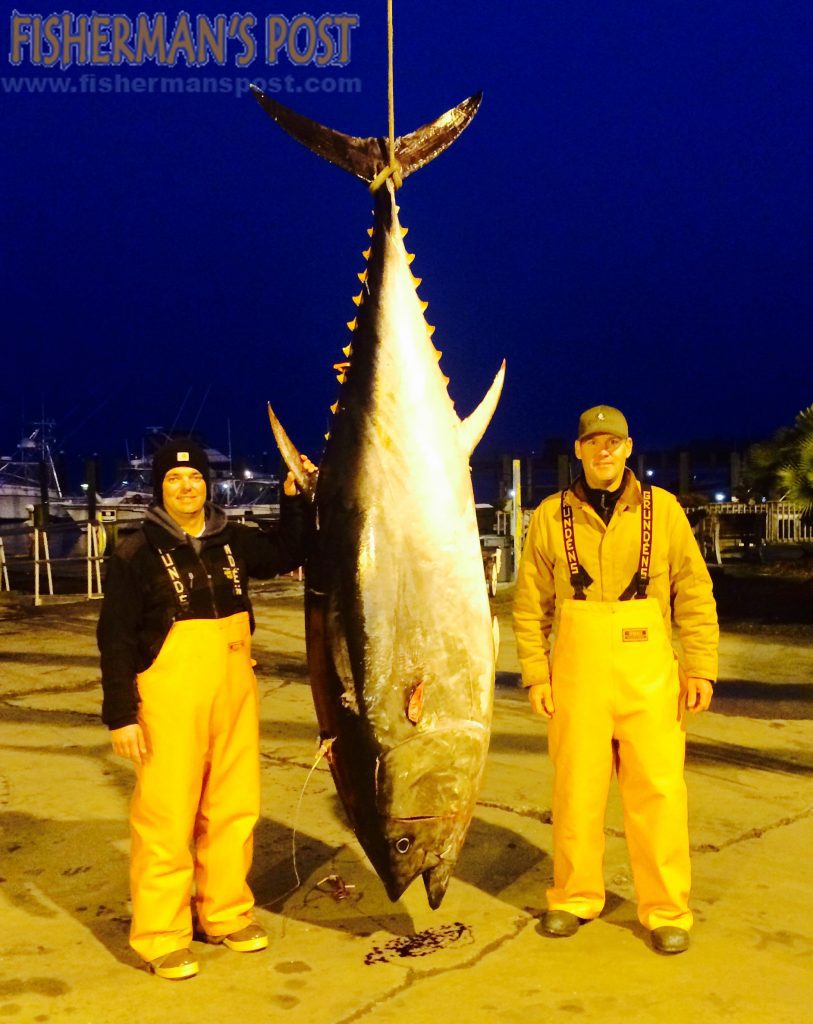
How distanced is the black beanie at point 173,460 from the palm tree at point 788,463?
10.8 metres

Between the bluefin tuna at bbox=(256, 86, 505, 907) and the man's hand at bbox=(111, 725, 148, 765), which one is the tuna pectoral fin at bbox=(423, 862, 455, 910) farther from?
the man's hand at bbox=(111, 725, 148, 765)

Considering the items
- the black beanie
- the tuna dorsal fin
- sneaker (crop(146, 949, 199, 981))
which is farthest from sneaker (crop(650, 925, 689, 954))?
the black beanie

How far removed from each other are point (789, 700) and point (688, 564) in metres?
3.78

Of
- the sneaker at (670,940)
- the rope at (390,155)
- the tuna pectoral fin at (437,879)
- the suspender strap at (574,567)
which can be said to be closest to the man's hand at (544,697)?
the suspender strap at (574,567)

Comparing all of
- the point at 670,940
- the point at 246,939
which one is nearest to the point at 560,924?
the point at 670,940

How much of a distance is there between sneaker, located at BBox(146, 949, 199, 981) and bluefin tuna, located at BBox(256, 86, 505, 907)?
23.9 inches

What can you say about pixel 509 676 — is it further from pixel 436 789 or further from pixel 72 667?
pixel 436 789

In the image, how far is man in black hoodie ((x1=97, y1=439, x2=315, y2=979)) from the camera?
8.71 ft

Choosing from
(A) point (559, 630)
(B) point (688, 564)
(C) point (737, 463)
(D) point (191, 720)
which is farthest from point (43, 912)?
(C) point (737, 463)

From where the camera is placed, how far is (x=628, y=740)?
9.30ft

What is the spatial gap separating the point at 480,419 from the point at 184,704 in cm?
118

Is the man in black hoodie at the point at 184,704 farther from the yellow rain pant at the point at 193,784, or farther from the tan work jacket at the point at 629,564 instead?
the tan work jacket at the point at 629,564

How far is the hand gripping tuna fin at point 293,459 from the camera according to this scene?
2705 millimetres

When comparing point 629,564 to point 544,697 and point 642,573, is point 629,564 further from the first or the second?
point 544,697
